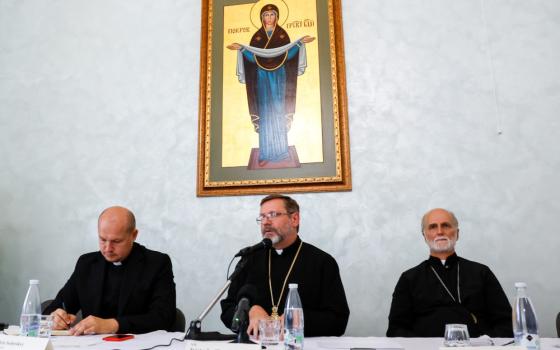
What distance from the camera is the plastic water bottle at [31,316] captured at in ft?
6.68

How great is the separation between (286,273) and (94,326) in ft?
3.76

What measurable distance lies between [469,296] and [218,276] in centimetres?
182

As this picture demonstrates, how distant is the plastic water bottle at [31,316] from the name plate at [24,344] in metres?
0.36

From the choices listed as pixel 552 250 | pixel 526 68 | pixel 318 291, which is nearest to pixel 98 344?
pixel 318 291

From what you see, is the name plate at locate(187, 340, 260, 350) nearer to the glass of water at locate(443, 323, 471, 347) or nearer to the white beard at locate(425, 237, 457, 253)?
the glass of water at locate(443, 323, 471, 347)

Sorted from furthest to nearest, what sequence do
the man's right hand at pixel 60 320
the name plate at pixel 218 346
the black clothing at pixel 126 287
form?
the black clothing at pixel 126 287 → the man's right hand at pixel 60 320 → the name plate at pixel 218 346

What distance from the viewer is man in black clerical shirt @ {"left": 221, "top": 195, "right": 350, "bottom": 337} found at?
2.75 meters

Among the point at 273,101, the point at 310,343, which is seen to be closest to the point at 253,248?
the point at 310,343

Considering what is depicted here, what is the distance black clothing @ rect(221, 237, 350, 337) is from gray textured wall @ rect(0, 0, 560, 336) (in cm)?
65

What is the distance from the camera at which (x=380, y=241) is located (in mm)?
3535

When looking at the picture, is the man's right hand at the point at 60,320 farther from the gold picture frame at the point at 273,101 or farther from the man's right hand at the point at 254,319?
the gold picture frame at the point at 273,101

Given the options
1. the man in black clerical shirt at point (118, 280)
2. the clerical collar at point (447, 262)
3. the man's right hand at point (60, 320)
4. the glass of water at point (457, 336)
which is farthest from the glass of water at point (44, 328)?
the clerical collar at point (447, 262)

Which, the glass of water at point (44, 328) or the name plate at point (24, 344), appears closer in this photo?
the name plate at point (24, 344)

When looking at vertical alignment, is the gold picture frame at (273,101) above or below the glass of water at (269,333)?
above
